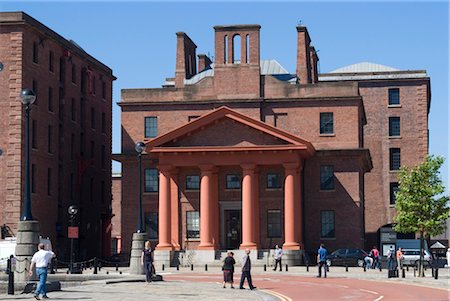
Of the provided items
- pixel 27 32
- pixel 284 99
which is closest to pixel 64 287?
pixel 27 32

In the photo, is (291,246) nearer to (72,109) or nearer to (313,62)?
(72,109)

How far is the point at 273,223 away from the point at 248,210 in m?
5.31

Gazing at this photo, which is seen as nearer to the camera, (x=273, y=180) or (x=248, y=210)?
(x=248, y=210)

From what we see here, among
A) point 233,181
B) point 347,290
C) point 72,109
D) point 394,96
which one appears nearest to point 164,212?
point 233,181

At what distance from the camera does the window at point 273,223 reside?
71000 mm

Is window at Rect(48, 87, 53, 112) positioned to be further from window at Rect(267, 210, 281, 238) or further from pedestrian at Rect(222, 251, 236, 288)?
pedestrian at Rect(222, 251, 236, 288)

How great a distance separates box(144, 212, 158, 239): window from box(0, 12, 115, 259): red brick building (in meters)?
6.66

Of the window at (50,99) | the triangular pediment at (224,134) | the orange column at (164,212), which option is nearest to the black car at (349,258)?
the triangular pediment at (224,134)

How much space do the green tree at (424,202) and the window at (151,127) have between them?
26207 mm

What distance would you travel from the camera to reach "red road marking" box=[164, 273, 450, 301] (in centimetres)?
3444

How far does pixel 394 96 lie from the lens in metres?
96.2

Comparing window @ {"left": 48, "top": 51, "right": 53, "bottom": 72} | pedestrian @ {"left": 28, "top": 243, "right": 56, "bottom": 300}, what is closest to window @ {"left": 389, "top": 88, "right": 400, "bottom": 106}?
window @ {"left": 48, "top": 51, "right": 53, "bottom": 72}

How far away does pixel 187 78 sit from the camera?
8331cm

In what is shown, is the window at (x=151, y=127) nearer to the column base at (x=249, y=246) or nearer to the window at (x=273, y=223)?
the window at (x=273, y=223)
